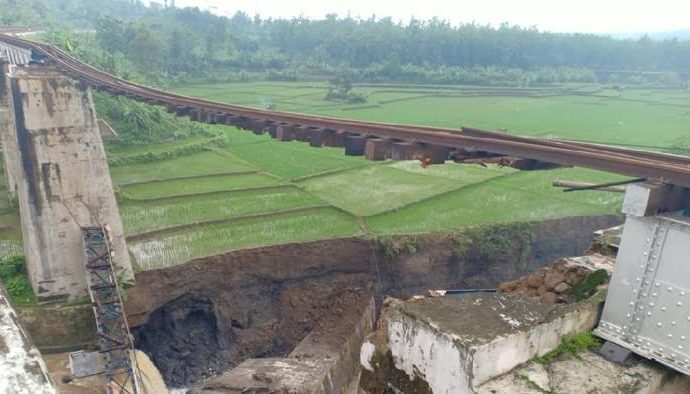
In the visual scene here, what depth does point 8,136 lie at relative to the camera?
67.2 ft

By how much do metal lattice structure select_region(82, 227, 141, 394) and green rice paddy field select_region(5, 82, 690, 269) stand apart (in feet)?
6.23

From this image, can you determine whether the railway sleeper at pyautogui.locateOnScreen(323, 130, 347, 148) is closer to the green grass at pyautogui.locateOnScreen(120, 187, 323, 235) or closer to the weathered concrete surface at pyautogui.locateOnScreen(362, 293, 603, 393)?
the weathered concrete surface at pyautogui.locateOnScreen(362, 293, 603, 393)

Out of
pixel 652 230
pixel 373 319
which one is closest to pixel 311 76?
pixel 373 319

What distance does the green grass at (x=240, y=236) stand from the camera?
1942cm

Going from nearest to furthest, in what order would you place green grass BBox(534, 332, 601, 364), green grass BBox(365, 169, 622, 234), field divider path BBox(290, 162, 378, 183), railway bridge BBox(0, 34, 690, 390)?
green grass BBox(534, 332, 601, 364) < railway bridge BBox(0, 34, 690, 390) < green grass BBox(365, 169, 622, 234) < field divider path BBox(290, 162, 378, 183)

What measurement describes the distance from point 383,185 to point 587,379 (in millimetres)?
20996

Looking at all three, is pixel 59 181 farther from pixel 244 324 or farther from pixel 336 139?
pixel 336 139

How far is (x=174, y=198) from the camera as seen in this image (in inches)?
934

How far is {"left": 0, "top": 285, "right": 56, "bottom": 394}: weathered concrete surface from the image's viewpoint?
10.9 metres

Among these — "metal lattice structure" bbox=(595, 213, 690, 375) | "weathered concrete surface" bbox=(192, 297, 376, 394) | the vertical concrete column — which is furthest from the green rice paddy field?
"metal lattice structure" bbox=(595, 213, 690, 375)

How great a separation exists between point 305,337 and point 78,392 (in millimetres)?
7886

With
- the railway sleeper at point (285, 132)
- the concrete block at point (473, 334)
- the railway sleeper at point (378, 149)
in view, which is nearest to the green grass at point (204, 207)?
the railway sleeper at point (285, 132)

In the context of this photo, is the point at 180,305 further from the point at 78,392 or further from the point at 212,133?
the point at 212,133

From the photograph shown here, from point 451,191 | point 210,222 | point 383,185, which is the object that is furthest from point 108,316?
point 451,191
